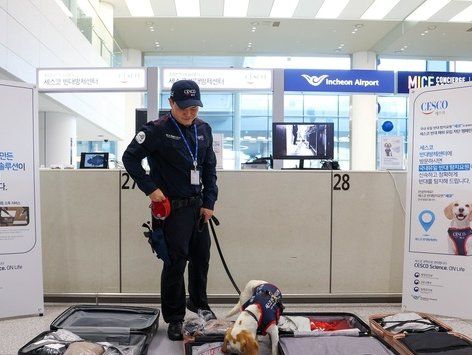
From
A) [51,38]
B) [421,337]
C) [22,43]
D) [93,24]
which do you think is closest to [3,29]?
[22,43]

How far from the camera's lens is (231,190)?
3.03m

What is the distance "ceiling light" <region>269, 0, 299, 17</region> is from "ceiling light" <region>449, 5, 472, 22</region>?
3704mm

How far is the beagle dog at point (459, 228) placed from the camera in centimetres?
272

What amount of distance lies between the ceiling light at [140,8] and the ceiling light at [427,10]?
19.7 ft

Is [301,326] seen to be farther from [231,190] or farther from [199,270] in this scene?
[231,190]

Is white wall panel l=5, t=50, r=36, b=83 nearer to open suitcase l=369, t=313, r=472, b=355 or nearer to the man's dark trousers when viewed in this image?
the man's dark trousers

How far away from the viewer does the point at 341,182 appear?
306 centimetres

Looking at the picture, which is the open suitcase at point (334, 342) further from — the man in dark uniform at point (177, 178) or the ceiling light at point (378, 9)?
the ceiling light at point (378, 9)

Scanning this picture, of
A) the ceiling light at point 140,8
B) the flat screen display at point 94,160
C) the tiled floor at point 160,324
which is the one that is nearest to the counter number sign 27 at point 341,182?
the tiled floor at point 160,324

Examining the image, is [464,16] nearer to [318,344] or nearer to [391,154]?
[391,154]

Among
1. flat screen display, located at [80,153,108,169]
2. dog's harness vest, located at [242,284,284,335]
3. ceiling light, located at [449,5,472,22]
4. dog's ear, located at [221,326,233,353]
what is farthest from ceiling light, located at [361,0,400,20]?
dog's ear, located at [221,326,233,353]

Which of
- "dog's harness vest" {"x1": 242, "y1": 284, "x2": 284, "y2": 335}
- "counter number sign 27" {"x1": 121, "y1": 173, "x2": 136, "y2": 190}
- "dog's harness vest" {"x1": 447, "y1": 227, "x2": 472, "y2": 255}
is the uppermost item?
"counter number sign 27" {"x1": 121, "y1": 173, "x2": 136, "y2": 190}

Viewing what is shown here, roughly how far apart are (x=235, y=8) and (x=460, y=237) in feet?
27.1

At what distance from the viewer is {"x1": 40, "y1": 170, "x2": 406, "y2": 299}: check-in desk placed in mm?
2998
